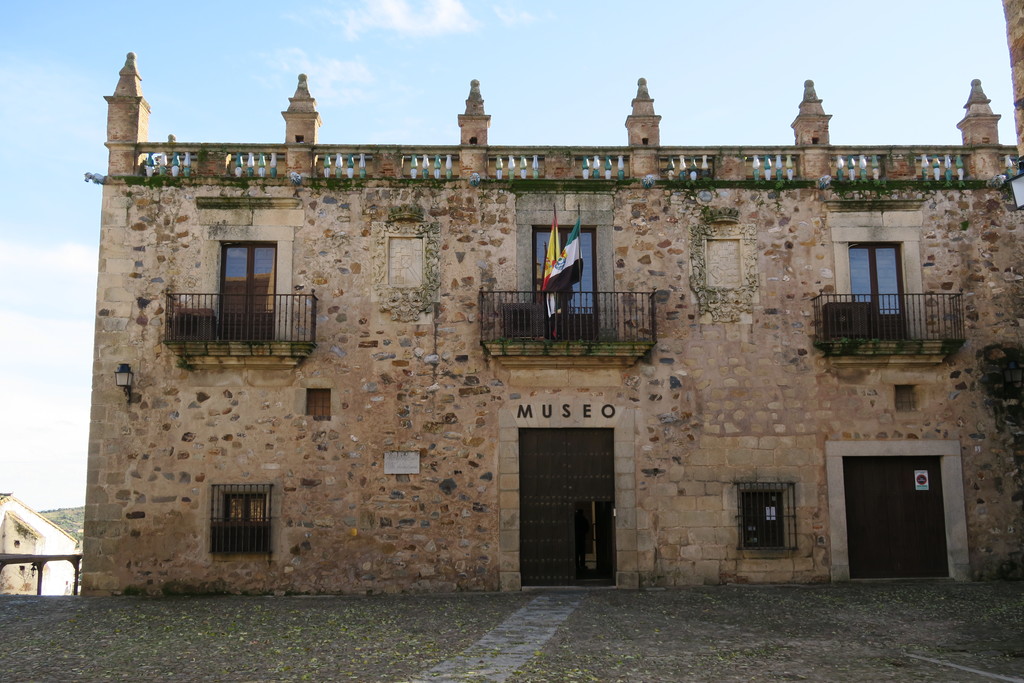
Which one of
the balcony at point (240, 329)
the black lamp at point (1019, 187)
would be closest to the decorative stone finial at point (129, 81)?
the balcony at point (240, 329)

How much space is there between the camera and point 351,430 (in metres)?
13.0

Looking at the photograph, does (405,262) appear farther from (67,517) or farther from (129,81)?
(67,517)

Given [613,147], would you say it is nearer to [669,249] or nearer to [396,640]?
[669,249]

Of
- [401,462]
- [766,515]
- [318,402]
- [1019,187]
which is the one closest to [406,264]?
[318,402]

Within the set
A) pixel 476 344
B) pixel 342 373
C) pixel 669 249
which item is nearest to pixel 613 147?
pixel 669 249

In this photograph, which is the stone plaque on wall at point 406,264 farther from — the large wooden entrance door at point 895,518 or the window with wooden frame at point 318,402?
the large wooden entrance door at point 895,518

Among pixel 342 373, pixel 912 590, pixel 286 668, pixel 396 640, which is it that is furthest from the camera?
pixel 342 373

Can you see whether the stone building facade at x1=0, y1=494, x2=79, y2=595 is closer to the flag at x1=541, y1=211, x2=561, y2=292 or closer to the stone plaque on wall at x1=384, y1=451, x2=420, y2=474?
the stone plaque on wall at x1=384, y1=451, x2=420, y2=474

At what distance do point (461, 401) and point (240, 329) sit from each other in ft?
11.6

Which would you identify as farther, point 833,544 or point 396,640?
point 833,544

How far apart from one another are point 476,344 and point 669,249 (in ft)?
11.1

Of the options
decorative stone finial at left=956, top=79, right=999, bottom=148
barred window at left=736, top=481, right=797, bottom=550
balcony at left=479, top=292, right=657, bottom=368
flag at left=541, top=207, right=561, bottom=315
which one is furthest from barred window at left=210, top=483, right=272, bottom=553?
decorative stone finial at left=956, top=79, right=999, bottom=148

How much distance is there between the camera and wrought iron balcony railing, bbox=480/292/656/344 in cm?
1317

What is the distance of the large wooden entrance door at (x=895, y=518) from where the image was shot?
13.1 metres
